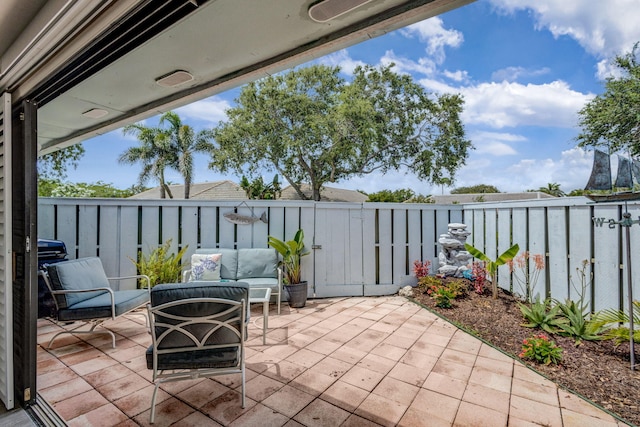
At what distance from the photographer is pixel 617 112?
12609 millimetres

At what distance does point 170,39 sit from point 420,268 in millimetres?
4976

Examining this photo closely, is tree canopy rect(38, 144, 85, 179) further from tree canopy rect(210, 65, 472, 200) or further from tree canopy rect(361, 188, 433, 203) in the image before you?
tree canopy rect(361, 188, 433, 203)

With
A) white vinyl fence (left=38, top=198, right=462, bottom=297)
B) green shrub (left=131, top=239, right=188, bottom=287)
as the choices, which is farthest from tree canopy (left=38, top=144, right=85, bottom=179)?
green shrub (left=131, top=239, right=188, bottom=287)

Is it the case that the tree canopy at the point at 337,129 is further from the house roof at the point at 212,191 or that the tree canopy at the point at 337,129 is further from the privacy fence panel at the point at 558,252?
the privacy fence panel at the point at 558,252

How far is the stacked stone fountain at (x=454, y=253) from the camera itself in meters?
5.38

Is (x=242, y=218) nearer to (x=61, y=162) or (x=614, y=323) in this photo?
(x=614, y=323)

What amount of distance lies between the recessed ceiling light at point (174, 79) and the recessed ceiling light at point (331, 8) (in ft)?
4.05

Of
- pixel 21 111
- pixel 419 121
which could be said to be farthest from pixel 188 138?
pixel 21 111

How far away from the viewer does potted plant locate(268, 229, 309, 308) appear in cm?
481

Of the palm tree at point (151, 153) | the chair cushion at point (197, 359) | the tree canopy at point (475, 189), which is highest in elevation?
the palm tree at point (151, 153)

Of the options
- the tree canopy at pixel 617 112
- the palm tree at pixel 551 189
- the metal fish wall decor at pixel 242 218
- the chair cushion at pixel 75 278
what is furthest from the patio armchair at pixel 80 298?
the palm tree at pixel 551 189

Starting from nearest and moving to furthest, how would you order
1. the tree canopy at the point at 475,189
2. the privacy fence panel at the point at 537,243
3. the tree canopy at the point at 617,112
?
the privacy fence panel at the point at 537,243 < the tree canopy at the point at 617,112 < the tree canopy at the point at 475,189

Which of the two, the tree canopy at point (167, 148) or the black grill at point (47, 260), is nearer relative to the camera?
the black grill at point (47, 260)

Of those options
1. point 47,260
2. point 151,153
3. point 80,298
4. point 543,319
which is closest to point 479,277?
point 543,319
